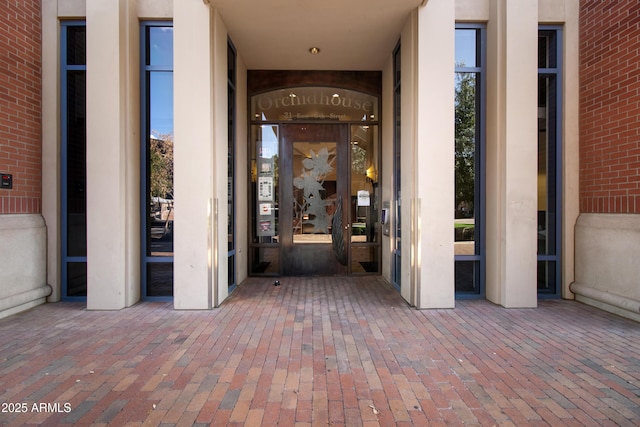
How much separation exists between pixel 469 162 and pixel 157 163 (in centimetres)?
484

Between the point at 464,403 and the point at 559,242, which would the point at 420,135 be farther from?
the point at 464,403

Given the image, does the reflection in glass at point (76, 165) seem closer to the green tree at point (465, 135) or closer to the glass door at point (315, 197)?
the glass door at point (315, 197)

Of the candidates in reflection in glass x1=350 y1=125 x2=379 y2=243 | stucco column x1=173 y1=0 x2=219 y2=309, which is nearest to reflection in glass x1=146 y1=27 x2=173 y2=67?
stucco column x1=173 y1=0 x2=219 y2=309

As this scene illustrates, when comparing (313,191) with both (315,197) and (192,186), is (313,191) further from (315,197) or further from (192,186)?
(192,186)

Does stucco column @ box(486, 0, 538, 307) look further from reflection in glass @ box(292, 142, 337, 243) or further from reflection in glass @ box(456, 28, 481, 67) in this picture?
reflection in glass @ box(292, 142, 337, 243)

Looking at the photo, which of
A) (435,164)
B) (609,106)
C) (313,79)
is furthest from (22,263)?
(609,106)

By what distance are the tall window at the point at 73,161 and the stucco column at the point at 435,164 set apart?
4.93 metres

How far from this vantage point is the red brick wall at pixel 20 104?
4500 millimetres

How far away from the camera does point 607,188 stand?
4738mm

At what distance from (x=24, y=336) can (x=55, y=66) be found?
A: 3.78 metres

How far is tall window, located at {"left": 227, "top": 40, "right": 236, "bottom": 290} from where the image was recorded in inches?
226

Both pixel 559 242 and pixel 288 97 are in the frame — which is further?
pixel 288 97

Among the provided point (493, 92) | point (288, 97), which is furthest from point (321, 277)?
point (493, 92)

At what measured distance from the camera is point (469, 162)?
544 centimetres
